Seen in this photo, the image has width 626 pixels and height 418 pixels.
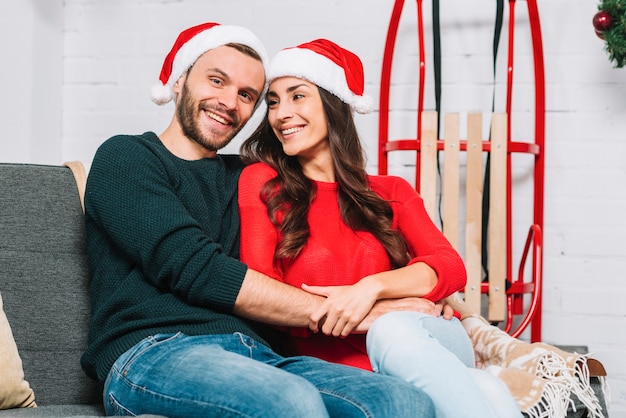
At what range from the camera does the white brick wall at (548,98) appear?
2506mm

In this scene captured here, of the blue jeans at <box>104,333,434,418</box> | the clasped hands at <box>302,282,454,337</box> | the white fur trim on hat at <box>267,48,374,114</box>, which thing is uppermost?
the white fur trim on hat at <box>267,48,374,114</box>

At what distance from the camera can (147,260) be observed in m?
1.54

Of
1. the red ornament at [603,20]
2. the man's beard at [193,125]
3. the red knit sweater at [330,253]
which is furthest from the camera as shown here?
the red ornament at [603,20]

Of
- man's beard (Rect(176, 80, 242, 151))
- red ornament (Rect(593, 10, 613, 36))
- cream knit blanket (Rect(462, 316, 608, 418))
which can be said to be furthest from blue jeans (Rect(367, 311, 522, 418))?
red ornament (Rect(593, 10, 613, 36))

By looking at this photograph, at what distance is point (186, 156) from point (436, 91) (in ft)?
3.02

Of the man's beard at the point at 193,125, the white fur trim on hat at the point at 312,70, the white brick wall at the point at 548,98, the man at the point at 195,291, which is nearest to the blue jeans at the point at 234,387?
the man at the point at 195,291

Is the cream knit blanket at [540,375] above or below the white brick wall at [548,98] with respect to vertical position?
below

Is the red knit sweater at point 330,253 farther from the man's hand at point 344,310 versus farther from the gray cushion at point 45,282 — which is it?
the gray cushion at point 45,282

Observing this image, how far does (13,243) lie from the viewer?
176 cm

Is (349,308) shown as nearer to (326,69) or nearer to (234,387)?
(234,387)

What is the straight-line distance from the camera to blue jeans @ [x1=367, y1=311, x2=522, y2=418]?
1.35 m

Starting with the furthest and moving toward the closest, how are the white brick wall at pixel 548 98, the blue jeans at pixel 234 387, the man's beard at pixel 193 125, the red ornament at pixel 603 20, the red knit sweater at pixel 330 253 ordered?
the white brick wall at pixel 548 98 → the red ornament at pixel 603 20 → the man's beard at pixel 193 125 → the red knit sweater at pixel 330 253 → the blue jeans at pixel 234 387

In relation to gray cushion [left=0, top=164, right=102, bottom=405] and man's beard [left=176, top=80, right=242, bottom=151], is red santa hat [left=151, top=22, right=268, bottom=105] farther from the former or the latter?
gray cushion [left=0, top=164, right=102, bottom=405]

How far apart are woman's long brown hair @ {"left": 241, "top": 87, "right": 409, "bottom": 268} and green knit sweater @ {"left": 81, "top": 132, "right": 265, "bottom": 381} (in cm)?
16
